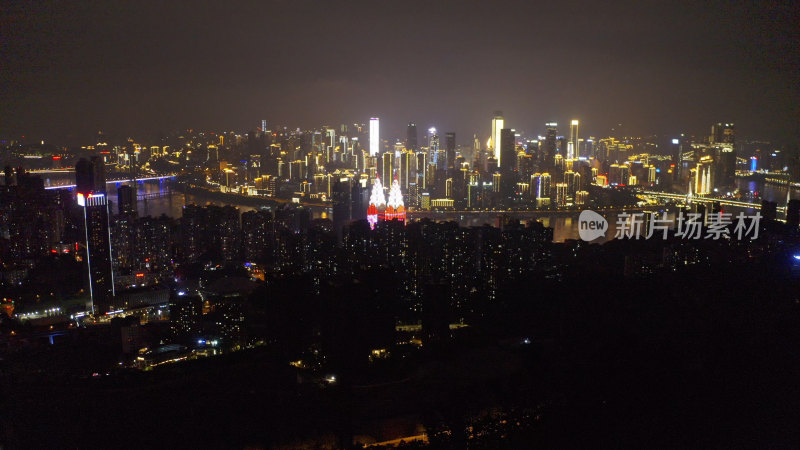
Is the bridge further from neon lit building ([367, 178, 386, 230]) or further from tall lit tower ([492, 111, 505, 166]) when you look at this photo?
neon lit building ([367, 178, 386, 230])

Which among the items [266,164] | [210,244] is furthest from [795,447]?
[266,164]

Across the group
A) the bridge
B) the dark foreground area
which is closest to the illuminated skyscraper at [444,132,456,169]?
the bridge

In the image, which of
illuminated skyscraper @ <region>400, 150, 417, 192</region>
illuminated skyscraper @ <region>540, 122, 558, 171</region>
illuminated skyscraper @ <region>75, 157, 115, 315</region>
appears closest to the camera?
illuminated skyscraper @ <region>75, 157, 115, 315</region>

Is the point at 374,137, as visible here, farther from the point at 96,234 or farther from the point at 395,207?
the point at 96,234

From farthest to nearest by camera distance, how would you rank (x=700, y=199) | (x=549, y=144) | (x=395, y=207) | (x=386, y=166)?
(x=549, y=144), (x=386, y=166), (x=700, y=199), (x=395, y=207)

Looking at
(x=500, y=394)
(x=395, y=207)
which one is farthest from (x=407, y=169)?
(x=500, y=394)

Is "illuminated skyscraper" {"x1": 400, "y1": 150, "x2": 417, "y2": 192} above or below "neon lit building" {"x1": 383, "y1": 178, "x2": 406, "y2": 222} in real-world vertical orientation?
above

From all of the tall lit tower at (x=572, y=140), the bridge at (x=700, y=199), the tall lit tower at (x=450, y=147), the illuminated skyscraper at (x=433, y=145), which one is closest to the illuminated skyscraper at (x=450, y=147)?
the tall lit tower at (x=450, y=147)

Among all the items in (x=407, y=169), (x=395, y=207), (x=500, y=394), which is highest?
(x=407, y=169)

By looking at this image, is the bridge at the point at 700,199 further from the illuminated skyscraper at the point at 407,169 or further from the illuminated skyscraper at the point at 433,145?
the illuminated skyscraper at the point at 407,169

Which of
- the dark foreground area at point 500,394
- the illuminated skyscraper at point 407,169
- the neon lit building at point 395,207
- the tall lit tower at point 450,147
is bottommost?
the dark foreground area at point 500,394
